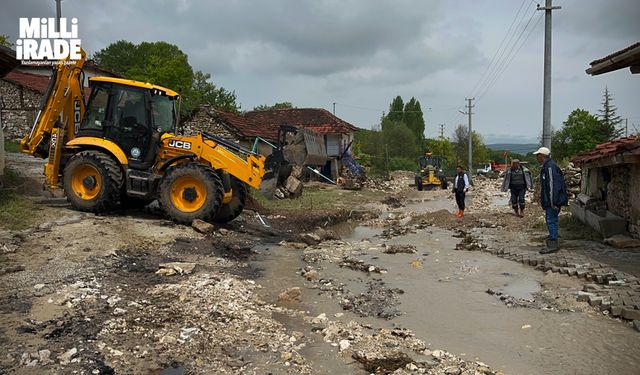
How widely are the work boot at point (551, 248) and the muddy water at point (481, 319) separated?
68cm

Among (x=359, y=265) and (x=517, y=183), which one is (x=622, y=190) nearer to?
(x=517, y=183)

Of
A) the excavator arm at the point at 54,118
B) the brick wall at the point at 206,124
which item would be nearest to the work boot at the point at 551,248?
the excavator arm at the point at 54,118

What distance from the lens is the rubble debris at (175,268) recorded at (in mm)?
7479

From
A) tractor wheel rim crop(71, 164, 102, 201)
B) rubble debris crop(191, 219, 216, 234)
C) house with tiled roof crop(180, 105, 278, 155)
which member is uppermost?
house with tiled roof crop(180, 105, 278, 155)

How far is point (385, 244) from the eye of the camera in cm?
1179

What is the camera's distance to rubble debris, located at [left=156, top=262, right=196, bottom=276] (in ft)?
24.5

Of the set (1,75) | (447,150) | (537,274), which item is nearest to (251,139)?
(1,75)

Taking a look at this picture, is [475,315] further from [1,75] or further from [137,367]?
[1,75]

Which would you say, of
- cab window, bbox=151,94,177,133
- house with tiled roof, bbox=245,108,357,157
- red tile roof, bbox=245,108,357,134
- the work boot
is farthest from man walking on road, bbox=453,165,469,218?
red tile roof, bbox=245,108,357,134

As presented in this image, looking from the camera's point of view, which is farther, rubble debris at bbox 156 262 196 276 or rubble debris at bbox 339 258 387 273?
rubble debris at bbox 339 258 387 273

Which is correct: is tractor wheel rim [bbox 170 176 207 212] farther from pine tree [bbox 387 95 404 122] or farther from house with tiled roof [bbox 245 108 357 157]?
pine tree [bbox 387 95 404 122]

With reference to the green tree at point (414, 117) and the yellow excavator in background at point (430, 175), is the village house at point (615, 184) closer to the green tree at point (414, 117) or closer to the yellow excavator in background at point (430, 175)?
the yellow excavator in background at point (430, 175)

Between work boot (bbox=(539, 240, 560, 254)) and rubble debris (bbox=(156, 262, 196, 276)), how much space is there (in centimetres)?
627

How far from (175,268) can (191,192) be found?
341 centimetres
